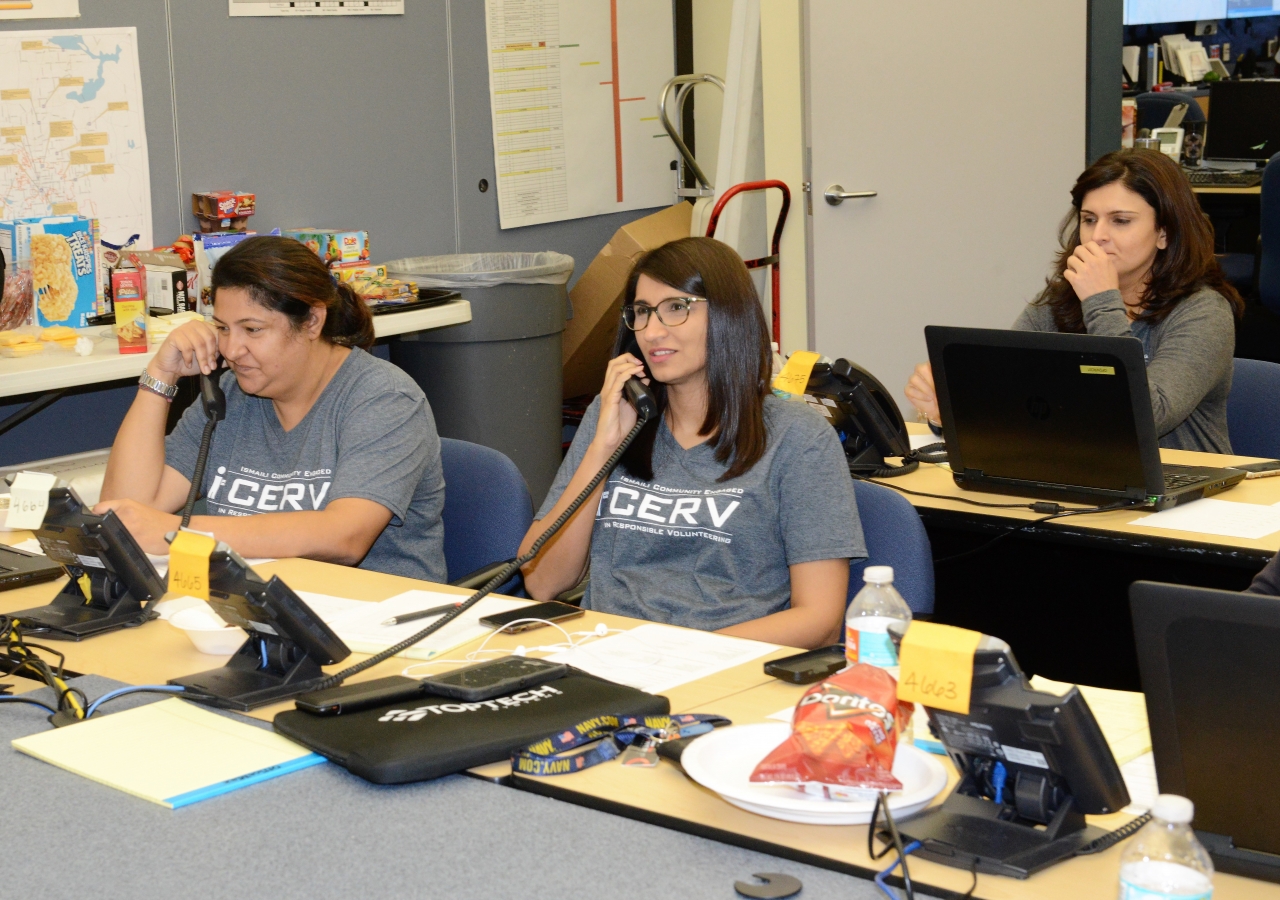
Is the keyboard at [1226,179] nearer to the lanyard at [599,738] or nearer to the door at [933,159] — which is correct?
the door at [933,159]

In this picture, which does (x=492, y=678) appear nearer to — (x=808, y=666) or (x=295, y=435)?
(x=808, y=666)

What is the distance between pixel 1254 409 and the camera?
2.70 metres

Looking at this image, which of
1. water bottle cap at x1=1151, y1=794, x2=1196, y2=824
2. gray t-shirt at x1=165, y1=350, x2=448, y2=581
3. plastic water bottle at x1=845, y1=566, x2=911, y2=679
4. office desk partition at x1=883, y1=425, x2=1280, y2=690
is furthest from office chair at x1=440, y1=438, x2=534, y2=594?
water bottle cap at x1=1151, y1=794, x2=1196, y2=824

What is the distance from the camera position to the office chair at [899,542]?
6.54 ft

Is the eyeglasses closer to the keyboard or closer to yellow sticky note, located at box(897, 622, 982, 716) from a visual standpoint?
yellow sticky note, located at box(897, 622, 982, 716)

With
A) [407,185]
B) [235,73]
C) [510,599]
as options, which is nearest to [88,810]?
[510,599]

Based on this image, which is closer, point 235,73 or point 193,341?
point 193,341

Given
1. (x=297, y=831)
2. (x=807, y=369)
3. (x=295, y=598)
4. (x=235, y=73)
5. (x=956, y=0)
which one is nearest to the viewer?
(x=297, y=831)

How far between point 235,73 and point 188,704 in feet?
Answer: 8.85

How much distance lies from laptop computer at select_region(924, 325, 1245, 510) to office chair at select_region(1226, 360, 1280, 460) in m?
0.30

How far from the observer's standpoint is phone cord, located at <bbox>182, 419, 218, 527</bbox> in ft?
7.09

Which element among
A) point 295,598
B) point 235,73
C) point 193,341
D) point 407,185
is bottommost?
point 295,598

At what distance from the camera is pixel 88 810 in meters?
1.30

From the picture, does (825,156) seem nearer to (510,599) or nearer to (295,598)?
(510,599)
